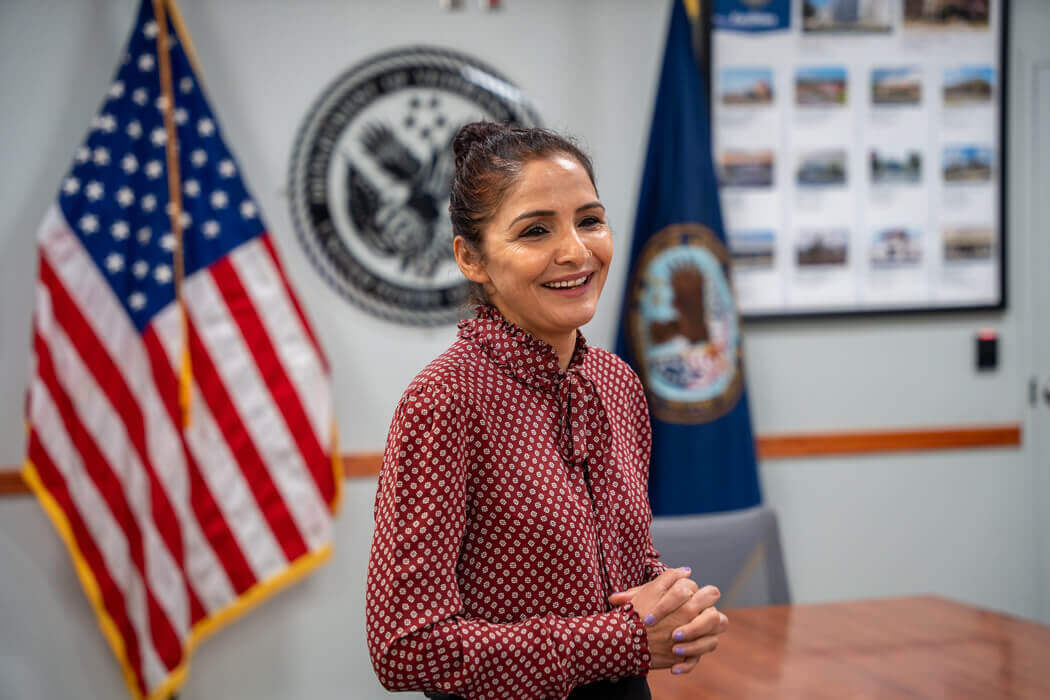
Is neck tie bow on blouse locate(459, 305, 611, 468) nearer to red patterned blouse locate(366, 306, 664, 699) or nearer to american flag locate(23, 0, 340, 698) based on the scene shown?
red patterned blouse locate(366, 306, 664, 699)

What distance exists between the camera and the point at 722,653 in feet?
5.05

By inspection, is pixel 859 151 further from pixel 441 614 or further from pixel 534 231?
pixel 441 614

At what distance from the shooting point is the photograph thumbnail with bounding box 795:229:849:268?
293cm

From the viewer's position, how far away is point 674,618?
0.95m

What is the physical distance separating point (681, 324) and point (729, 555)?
2.80ft

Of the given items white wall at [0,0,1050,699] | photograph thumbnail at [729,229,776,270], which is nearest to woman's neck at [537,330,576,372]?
white wall at [0,0,1050,699]

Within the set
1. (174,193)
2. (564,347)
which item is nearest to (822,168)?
(174,193)

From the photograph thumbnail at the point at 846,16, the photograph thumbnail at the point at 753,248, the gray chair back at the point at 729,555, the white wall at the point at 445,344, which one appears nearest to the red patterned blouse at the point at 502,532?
the gray chair back at the point at 729,555

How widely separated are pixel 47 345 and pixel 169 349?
32 cm

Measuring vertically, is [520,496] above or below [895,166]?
below

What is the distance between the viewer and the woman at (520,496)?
34.1 inches

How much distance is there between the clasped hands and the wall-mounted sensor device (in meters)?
2.51

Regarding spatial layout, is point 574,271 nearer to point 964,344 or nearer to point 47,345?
point 47,345

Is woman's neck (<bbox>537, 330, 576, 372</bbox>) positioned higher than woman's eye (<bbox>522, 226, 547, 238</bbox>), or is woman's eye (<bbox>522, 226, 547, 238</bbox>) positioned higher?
woman's eye (<bbox>522, 226, 547, 238</bbox>)
